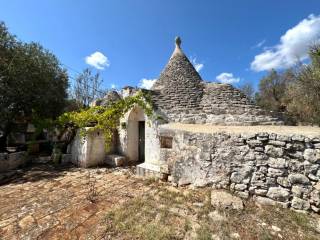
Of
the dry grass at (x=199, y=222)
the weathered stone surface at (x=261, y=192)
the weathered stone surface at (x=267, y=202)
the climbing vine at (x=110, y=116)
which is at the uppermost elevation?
the climbing vine at (x=110, y=116)

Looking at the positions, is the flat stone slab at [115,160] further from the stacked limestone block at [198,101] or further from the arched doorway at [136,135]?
the stacked limestone block at [198,101]

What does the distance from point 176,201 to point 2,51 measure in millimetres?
9798

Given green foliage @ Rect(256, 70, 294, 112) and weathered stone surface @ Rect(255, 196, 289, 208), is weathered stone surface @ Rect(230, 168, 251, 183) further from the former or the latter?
green foliage @ Rect(256, 70, 294, 112)

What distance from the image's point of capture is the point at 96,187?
528 cm

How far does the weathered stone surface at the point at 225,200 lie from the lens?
387 cm

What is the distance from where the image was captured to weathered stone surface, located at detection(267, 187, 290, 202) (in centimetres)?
377

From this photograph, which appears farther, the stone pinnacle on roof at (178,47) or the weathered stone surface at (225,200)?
the stone pinnacle on roof at (178,47)

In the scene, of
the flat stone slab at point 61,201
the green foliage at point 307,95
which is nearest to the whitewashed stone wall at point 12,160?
the flat stone slab at point 61,201

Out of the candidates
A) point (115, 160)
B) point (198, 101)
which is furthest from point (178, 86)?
point (115, 160)

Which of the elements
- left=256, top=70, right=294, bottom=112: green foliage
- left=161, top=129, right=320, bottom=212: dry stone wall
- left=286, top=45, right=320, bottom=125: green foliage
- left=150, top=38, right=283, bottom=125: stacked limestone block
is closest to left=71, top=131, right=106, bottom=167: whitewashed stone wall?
left=150, top=38, right=283, bottom=125: stacked limestone block

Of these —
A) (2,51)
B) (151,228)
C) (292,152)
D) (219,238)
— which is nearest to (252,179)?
(292,152)

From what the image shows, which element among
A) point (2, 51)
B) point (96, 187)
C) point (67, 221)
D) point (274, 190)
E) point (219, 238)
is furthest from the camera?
point (2, 51)

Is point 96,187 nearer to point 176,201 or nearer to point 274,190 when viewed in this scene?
point 176,201

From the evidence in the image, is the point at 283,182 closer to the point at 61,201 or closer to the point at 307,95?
the point at 61,201
